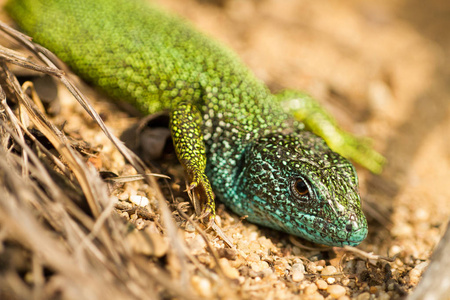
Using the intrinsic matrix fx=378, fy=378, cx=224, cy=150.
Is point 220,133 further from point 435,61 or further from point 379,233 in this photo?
point 435,61

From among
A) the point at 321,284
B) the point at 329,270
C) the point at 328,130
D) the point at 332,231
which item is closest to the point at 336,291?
the point at 321,284

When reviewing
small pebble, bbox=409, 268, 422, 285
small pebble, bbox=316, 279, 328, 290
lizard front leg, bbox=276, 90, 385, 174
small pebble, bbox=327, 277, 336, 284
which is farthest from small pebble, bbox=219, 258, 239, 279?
lizard front leg, bbox=276, 90, 385, 174

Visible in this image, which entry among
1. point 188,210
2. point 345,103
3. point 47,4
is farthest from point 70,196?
point 345,103

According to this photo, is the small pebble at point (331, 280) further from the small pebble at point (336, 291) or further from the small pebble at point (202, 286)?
the small pebble at point (202, 286)

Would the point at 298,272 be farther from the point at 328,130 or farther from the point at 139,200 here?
the point at 328,130

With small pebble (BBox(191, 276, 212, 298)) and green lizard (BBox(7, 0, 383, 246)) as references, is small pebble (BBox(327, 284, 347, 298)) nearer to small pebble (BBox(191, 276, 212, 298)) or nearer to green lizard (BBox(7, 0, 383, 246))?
green lizard (BBox(7, 0, 383, 246))

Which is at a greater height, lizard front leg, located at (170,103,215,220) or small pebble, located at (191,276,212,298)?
lizard front leg, located at (170,103,215,220)

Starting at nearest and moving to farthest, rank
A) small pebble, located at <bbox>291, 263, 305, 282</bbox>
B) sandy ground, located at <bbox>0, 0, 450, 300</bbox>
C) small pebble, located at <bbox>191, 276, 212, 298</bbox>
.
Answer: small pebble, located at <bbox>191, 276, 212, 298</bbox> → small pebble, located at <bbox>291, 263, 305, 282</bbox> → sandy ground, located at <bbox>0, 0, 450, 300</bbox>
